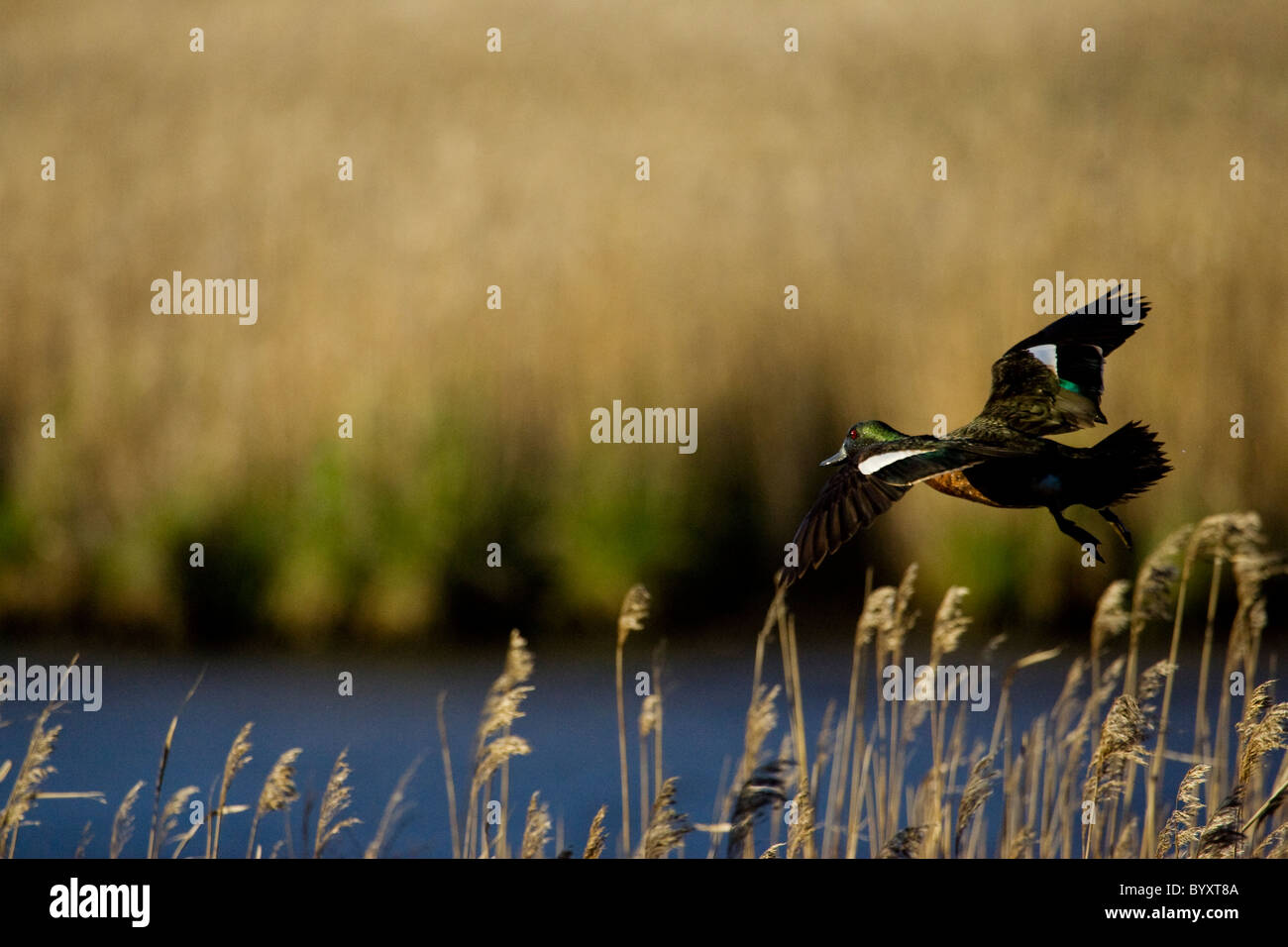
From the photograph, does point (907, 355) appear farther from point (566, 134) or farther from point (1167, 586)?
point (1167, 586)

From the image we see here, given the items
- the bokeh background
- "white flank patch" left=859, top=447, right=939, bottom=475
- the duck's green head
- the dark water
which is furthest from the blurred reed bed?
the bokeh background

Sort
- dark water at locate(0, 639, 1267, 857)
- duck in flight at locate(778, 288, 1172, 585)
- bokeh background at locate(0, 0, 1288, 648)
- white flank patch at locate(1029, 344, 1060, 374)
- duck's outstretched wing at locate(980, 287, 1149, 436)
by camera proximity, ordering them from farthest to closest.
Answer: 1. bokeh background at locate(0, 0, 1288, 648)
2. dark water at locate(0, 639, 1267, 857)
3. white flank patch at locate(1029, 344, 1060, 374)
4. duck's outstretched wing at locate(980, 287, 1149, 436)
5. duck in flight at locate(778, 288, 1172, 585)

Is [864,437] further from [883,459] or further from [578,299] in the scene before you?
[578,299]

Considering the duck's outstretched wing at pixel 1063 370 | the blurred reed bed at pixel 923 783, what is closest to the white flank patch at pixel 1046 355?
the duck's outstretched wing at pixel 1063 370

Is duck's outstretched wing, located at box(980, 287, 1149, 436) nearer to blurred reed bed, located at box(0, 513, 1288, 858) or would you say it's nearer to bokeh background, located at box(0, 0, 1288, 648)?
blurred reed bed, located at box(0, 513, 1288, 858)

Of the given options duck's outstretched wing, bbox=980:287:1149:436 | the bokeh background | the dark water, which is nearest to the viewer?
duck's outstretched wing, bbox=980:287:1149:436

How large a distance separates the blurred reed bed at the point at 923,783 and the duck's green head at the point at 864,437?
41cm

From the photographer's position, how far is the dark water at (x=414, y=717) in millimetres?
5457

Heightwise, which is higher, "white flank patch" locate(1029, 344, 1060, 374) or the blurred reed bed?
"white flank patch" locate(1029, 344, 1060, 374)

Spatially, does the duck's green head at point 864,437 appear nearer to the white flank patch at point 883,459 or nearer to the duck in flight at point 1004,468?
the duck in flight at point 1004,468

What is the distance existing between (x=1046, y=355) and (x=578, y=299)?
4069 millimetres

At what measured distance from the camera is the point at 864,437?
2.63m

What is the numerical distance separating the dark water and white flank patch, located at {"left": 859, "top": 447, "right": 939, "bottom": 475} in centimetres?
324

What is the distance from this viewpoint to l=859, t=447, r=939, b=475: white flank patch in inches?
88.7
